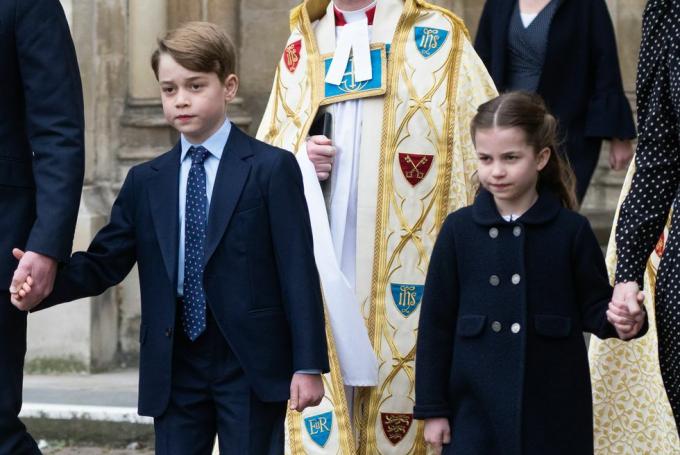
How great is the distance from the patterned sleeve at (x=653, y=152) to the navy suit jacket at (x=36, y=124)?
150 cm

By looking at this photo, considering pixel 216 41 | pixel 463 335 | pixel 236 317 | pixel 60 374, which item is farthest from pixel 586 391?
pixel 60 374

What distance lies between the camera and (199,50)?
466 centimetres

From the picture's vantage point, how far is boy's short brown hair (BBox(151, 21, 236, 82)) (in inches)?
183

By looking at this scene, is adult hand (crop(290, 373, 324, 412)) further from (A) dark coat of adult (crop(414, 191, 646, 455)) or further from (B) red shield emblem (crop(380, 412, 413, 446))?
(B) red shield emblem (crop(380, 412, 413, 446))

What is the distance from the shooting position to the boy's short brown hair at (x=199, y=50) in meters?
4.64

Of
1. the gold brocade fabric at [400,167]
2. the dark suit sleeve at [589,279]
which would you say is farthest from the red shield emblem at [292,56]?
the dark suit sleeve at [589,279]

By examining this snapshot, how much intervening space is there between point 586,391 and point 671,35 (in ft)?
3.65

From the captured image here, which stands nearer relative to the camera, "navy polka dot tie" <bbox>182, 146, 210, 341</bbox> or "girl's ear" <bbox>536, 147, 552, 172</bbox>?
"navy polka dot tie" <bbox>182, 146, 210, 341</bbox>

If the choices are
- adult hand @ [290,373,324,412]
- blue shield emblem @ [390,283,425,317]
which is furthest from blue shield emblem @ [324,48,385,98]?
adult hand @ [290,373,324,412]

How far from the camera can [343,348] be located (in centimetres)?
568

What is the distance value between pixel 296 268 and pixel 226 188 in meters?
0.29

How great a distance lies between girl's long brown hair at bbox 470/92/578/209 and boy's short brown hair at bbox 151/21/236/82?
0.76 m

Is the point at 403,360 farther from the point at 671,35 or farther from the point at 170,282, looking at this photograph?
the point at 671,35

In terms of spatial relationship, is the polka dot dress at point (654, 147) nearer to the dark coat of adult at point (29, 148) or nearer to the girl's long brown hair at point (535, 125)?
the girl's long brown hair at point (535, 125)
